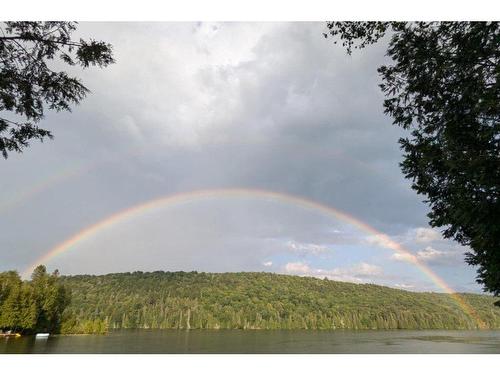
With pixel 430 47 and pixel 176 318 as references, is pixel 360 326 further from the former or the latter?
pixel 430 47

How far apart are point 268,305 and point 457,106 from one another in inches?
3398

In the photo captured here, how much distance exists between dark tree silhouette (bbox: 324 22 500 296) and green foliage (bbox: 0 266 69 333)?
42.9 m

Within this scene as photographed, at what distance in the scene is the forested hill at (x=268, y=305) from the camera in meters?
82.2

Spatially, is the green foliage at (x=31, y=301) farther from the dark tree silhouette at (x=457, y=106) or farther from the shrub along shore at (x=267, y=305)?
the dark tree silhouette at (x=457, y=106)

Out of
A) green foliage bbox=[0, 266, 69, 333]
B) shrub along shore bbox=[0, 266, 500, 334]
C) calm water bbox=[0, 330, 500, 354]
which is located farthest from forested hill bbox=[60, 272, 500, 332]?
A: calm water bbox=[0, 330, 500, 354]

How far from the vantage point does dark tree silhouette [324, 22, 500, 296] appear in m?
4.36

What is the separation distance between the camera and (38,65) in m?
4.73

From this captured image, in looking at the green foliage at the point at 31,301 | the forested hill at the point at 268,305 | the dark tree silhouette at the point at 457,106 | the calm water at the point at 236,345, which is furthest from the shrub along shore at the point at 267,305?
the dark tree silhouette at the point at 457,106

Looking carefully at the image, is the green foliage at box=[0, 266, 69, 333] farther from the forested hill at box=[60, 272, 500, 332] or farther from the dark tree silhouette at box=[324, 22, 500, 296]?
the dark tree silhouette at box=[324, 22, 500, 296]
